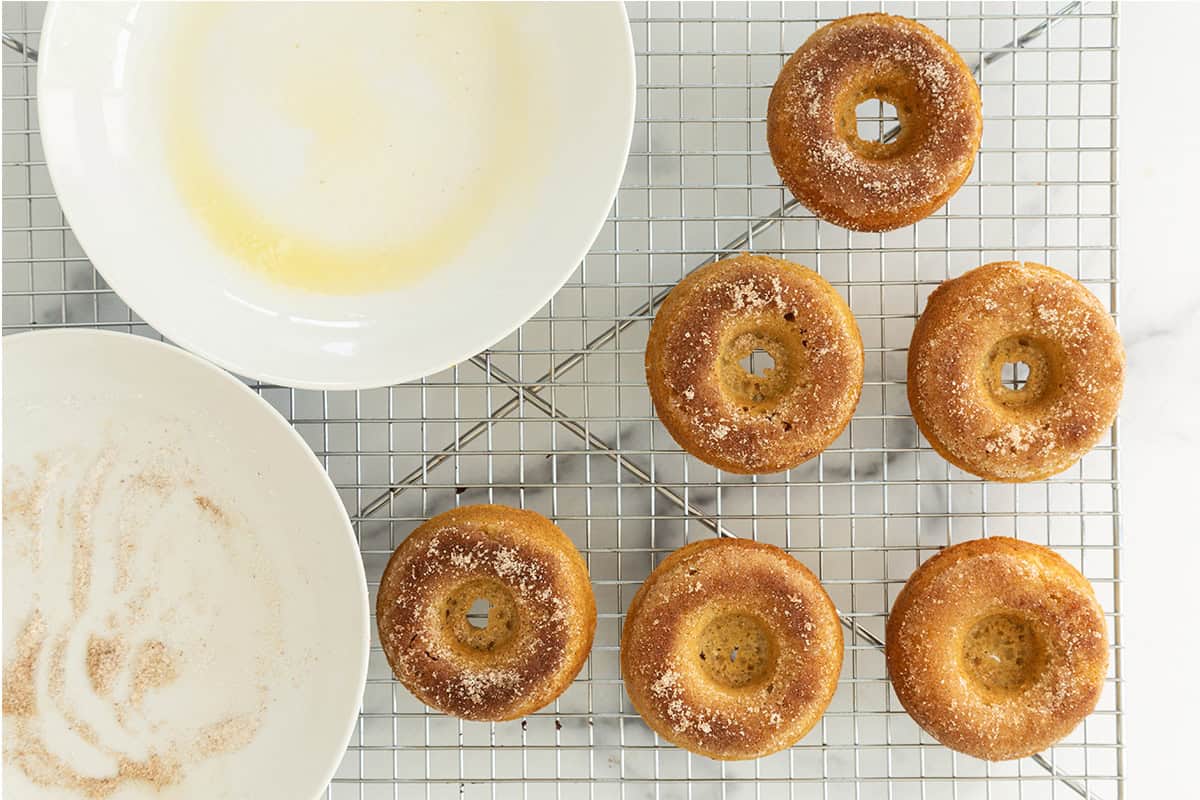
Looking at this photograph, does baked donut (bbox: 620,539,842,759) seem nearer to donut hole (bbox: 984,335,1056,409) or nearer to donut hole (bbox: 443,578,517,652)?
donut hole (bbox: 443,578,517,652)

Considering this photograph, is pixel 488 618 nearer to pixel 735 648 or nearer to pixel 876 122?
pixel 735 648

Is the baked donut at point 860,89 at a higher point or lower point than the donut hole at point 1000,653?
higher

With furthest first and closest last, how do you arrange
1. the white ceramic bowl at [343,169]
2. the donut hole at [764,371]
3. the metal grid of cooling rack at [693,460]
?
1. the metal grid of cooling rack at [693,460]
2. the donut hole at [764,371]
3. the white ceramic bowl at [343,169]

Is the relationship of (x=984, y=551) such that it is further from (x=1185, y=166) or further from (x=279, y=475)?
(x=279, y=475)

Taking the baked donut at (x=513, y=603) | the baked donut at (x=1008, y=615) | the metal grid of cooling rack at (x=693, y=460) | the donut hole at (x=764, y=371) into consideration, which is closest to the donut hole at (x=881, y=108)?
the metal grid of cooling rack at (x=693, y=460)

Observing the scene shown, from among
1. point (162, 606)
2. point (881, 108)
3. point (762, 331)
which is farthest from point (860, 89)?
point (162, 606)

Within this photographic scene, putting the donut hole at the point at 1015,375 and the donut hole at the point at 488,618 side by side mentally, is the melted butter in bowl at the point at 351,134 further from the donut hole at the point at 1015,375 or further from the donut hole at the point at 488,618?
the donut hole at the point at 1015,375

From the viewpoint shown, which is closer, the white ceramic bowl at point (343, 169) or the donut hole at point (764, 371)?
the white ceramic bowl at point (343, 169)

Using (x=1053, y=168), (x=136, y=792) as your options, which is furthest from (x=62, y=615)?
(x=1053, y=168)
